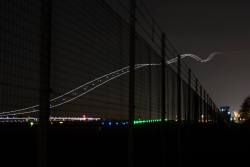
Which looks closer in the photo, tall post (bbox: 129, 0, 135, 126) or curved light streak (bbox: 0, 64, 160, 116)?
curved light streak (bbox: 0, 64, 160, 116)

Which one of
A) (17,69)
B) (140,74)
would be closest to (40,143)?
(17,69)

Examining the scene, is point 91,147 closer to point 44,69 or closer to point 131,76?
point 131,76

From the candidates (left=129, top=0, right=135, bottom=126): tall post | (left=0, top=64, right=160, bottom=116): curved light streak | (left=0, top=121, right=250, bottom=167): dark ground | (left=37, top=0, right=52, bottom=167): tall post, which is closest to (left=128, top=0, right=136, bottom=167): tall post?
(left=129, top=0, right=135, bottom=126): tall post

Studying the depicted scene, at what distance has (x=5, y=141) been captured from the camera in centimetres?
775

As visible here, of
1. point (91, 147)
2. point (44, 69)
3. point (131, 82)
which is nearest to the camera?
point (44, 69)

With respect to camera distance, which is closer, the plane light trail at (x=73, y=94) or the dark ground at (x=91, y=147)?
the plane light trail at (x=73, y=94)

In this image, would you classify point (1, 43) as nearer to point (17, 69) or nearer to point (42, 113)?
point (17, 69)

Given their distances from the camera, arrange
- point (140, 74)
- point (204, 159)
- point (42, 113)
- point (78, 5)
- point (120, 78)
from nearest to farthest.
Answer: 1. point (42, 113)
2. point (78, 5)
3. point (120, 78)
4. point (140, 74)
5. point (204, 159)

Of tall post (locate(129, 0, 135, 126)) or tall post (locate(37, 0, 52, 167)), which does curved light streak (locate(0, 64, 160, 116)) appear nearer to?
tall post (locate(37, 0, 52, 167))

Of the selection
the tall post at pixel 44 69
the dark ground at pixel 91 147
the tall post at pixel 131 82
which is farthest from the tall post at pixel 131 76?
Result: the tall post at pixel 44 69

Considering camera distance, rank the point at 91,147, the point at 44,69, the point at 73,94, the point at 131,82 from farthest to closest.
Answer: the point at 91,147, the point at 131,82, the point at 73,94, the point at 44,69

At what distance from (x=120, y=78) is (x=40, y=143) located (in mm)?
3764

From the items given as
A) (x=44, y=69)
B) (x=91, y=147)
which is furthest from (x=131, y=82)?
(x=44, y=69)

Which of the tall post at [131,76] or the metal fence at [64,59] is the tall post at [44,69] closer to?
the metal fence at [64,59]
